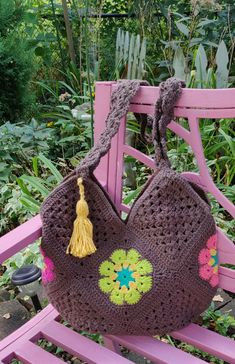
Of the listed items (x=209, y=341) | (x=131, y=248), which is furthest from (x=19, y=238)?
(x=209, y=341)

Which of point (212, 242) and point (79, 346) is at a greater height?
point (212, 242)

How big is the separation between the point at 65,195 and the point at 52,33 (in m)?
3.42

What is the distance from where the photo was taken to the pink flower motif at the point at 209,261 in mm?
1155

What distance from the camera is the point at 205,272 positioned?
1.17 meters

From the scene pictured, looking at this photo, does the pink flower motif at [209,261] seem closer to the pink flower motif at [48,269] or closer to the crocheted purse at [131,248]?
the crocheted purse at [131,248]

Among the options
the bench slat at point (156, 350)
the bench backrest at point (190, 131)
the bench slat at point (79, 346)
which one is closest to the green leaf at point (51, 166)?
the bench backrest at point (190, 131)

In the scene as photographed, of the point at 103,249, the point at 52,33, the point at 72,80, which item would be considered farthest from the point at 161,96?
the point at 52,33

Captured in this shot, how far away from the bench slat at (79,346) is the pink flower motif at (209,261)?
28cm

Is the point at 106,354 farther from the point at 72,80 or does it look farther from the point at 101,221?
the point at 72,80

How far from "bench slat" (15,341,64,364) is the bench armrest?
0.97 ft

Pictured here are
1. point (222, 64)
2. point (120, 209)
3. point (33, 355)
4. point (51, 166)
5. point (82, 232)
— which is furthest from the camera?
point (222, 64)

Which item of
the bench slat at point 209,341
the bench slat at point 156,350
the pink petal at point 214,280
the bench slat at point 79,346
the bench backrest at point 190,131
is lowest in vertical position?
the bench slat at point 79,346

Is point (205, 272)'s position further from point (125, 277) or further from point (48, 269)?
point (48, 269)

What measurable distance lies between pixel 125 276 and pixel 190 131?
1.26 ft
